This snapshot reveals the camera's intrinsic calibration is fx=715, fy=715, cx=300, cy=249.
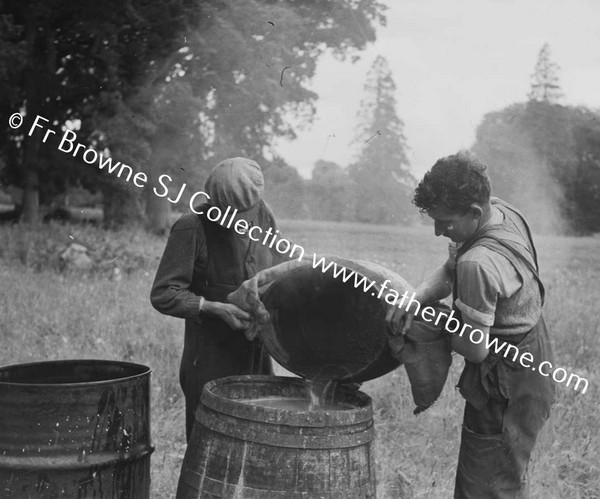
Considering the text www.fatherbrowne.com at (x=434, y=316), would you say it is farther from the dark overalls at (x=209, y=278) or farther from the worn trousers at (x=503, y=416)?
the dark overalls at (x=209, y=278)

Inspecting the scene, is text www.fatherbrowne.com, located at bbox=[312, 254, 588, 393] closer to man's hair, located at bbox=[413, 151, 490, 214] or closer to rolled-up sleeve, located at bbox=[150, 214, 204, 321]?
man's hair, located at bbox=[413, 151, 490, 214]

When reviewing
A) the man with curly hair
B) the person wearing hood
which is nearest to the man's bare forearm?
the man with curly hair

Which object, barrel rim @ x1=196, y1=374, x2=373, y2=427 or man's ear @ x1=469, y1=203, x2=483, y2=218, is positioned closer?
barrel rim @ x1=196, y1=374, x2=373, y2=427

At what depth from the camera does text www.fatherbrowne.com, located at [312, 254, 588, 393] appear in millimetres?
2787

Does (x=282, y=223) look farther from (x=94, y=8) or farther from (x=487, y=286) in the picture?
(x=94, y=8)

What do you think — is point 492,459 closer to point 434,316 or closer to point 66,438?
point 434,316

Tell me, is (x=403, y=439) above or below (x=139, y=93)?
below

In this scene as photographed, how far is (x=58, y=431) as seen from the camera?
2.74 m

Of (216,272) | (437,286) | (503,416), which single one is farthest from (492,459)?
(216,272)

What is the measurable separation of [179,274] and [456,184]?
1364 millimetres

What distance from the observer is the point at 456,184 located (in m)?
2.83

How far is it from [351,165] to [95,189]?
26.5ft

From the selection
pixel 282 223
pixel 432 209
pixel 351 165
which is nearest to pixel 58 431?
pixel 432 209

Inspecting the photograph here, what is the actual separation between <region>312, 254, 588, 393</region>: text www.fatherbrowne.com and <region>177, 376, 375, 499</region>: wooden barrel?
457 mm
